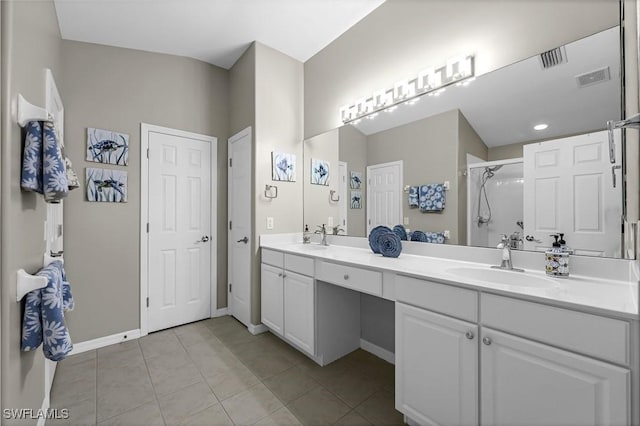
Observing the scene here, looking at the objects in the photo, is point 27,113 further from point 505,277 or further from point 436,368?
point 505,277

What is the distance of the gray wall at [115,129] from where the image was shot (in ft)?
7.67

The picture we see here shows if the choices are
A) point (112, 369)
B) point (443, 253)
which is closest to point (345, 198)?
point (443, 253)

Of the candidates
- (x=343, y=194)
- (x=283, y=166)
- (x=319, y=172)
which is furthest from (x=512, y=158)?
(x=283, y=166)

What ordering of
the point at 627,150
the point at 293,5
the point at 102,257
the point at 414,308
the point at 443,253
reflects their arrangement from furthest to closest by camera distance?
the point at 102,257
the point at 293,5
the point at 443,253
the point at 414,308
the point at 627,150

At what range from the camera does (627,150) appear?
3.79 feet

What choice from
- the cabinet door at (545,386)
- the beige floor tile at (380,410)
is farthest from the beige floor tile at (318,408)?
the cabinet door at (545,386)

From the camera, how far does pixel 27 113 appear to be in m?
1.11

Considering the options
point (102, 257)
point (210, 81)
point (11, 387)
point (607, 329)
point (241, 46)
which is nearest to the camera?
point (607, 329)

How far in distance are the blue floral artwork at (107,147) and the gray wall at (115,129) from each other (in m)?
0.05

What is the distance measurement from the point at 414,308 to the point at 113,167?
2766 mm

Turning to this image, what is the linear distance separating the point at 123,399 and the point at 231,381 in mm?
647

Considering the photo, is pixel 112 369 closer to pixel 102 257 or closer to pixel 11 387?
pixel 102 257

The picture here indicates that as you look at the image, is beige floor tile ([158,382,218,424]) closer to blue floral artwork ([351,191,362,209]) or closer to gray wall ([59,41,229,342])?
gray wall ([59,41,229,342])

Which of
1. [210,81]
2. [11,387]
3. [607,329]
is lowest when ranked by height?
[11,387]
